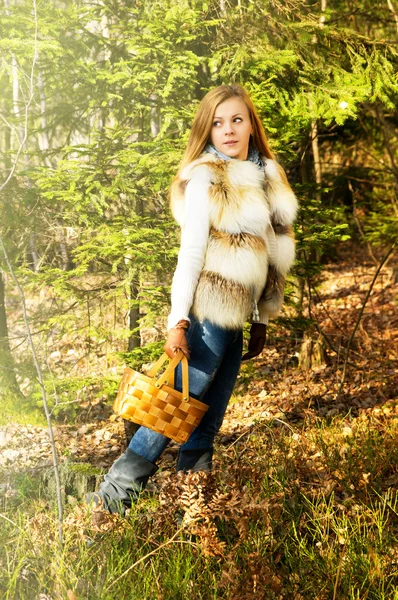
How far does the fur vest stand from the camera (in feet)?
9.89

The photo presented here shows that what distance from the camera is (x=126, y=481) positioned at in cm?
306

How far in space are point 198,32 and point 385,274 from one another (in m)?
7.55

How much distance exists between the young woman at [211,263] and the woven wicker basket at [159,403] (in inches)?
5.6

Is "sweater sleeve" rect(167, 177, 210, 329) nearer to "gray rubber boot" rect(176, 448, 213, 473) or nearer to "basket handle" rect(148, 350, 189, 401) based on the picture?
"basket handle" rect(148, 350, 189, 401)

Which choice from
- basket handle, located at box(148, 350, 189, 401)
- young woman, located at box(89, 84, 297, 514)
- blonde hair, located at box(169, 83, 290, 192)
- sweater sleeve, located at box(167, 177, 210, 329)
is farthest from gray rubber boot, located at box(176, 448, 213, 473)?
blonde hair, located at box(169, 83, 290, 192)

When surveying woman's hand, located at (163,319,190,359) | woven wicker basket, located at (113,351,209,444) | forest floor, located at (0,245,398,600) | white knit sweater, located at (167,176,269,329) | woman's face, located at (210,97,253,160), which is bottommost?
forest floor, located at (0,245,398,600)

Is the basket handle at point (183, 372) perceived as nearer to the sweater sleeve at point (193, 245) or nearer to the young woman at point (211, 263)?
the young woman at point (211, 263)

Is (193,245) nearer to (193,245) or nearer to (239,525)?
(193,245)

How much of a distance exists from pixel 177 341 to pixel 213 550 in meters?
0.94

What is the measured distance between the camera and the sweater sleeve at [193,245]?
9.72 feet

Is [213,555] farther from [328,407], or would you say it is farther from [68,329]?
[328,407]

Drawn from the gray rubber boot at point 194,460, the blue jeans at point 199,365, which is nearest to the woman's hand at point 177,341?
the blue jeans at point 199,365

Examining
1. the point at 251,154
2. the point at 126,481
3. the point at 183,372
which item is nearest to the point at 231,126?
the point at 251,154

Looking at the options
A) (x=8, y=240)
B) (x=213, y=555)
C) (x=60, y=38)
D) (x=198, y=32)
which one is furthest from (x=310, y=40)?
(x=213, y=555)
